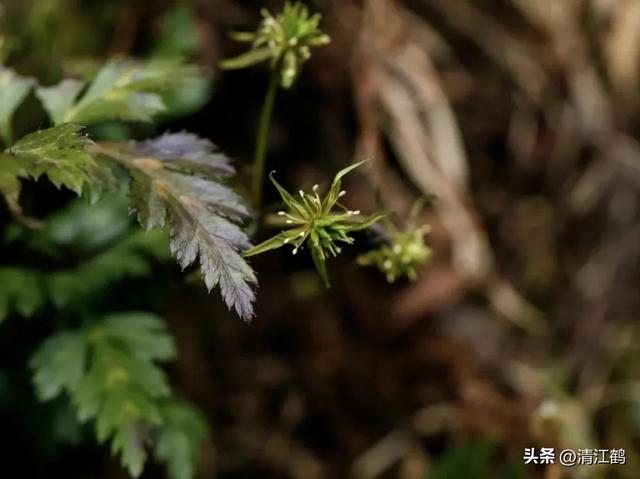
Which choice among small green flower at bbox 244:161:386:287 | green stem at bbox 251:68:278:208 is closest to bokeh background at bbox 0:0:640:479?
green stem at bbox 251:68:278:208

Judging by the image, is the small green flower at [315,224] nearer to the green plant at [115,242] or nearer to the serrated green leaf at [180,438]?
the green plant at [115,242]

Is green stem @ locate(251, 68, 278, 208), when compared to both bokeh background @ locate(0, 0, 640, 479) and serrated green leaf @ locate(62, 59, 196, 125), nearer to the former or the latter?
serrated green leaf @ locate(62, 59, 196, 125)

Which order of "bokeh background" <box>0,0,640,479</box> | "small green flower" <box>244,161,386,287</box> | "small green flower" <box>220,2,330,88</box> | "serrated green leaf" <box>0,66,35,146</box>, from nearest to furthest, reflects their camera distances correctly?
"small green flower" <box>244,161,386,287</box> < "small green flower" <box>220,2,330,88</box> < "serrated green leaf" <box>0,66,35,146</box> < "bokeh background" <box>0,0,640,479</box>

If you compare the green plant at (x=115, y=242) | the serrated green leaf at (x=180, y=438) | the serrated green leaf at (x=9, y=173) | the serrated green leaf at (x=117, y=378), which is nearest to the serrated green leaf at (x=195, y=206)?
the green plant at (x=115, y=242)

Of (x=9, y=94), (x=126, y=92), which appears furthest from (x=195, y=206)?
(x=9, y=94)

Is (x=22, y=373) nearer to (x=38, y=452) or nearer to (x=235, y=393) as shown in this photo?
(x=38, y=452)

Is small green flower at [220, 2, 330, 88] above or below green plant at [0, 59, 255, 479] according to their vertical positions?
above
